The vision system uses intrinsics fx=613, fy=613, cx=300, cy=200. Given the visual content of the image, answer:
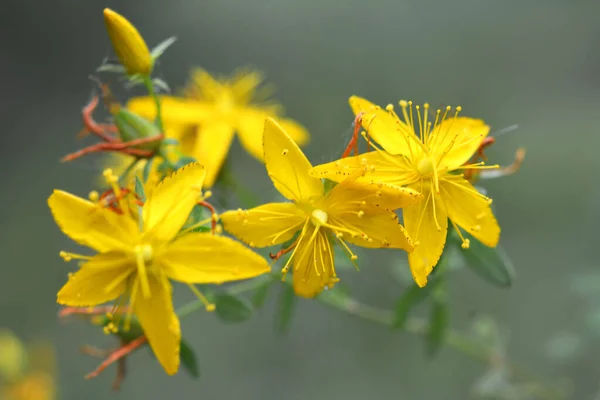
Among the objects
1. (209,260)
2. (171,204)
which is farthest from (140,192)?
(209,260)

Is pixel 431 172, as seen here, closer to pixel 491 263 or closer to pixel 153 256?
pixel 491 263

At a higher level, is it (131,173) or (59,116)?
(131,173)

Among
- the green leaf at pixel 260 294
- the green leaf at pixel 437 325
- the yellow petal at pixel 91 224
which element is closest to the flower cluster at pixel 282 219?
the yellow petal at pixel 91 224

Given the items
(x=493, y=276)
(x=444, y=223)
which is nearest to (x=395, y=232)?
(x=444, y=223)

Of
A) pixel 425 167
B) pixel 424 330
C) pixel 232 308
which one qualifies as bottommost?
pixel 424 330

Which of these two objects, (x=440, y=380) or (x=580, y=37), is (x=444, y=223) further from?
(x=580, y=37)

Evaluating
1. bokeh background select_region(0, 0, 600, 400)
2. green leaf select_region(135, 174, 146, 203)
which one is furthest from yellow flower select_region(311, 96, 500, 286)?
bokeh background select_region(0, 0, 600, 400)
